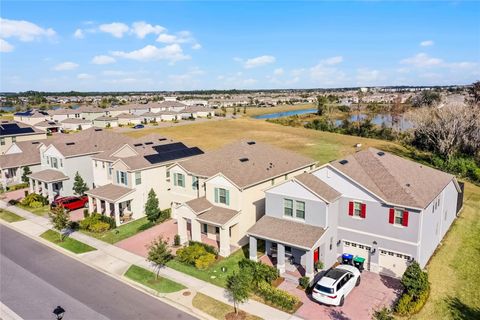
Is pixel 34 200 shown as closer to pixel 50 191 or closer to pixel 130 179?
pixel 50 191

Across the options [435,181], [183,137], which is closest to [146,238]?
[435,181]

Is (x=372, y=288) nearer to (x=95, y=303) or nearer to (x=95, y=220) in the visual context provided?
(x=95, y=303)

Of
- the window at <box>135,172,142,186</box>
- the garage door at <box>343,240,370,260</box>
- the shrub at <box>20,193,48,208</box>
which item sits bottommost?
the garage door at <box>343,240,370,260</box>

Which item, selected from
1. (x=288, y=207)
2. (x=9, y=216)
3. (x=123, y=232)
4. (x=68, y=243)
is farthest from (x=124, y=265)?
(x=9, y=216)

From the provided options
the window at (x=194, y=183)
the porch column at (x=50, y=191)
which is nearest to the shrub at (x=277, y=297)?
the window at (x=194, y=183)

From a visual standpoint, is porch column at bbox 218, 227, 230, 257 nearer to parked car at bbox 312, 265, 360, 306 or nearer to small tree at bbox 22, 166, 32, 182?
parked car at bbox 312, 265, 360, 306

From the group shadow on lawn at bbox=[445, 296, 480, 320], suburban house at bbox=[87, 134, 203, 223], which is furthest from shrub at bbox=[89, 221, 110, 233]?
shadow on lawn at bbox=[445, 296, 480, 320]

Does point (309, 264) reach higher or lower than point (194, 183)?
lower
